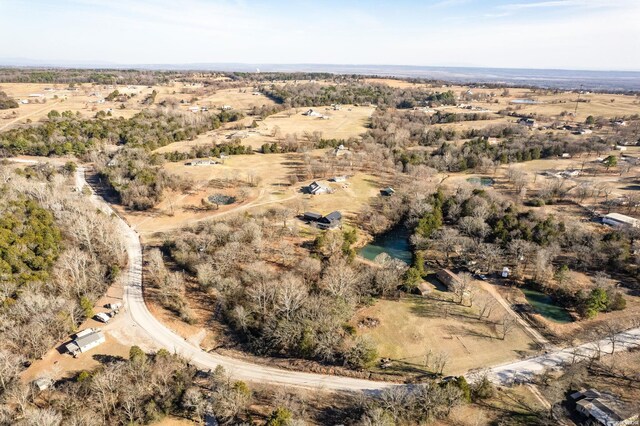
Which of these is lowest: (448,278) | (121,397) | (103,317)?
(121,397)

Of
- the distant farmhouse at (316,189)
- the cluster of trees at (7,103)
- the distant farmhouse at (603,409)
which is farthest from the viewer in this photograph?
the cluster of trees at (7,103)

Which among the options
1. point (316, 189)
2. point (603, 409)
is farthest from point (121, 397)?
point (316, 189)

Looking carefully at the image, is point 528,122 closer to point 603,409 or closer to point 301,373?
point 603,409

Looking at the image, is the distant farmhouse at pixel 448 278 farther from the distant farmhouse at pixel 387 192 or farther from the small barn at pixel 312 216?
the distant farmhouse at pixel 387 192

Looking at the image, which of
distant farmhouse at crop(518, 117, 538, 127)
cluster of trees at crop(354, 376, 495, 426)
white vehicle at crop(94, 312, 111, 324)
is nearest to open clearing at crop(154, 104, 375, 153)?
distant farmhouse at crop(518, 117, 538, 127)

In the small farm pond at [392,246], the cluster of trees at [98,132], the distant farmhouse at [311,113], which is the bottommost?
the small farm pond at [392,246]

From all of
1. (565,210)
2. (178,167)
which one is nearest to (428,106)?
(565,210)

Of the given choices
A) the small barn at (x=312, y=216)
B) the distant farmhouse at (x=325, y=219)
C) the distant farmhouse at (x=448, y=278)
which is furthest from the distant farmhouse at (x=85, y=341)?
the distant farmhouse at (x=448, y=278)
